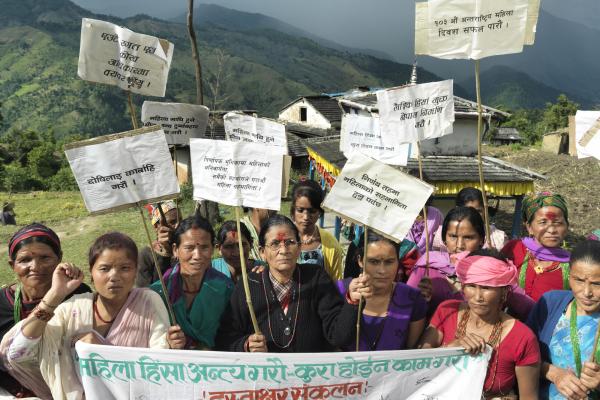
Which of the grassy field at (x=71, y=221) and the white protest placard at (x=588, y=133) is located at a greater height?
the white protest placard at (x=588, y=133)

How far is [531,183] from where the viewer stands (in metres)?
15.3

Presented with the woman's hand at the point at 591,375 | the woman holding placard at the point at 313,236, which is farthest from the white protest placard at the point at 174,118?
the woman's hand at the point at 591,375

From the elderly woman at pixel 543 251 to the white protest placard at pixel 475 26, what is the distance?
1.36 meters

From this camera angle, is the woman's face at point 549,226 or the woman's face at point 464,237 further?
the woman's face at point 464,237

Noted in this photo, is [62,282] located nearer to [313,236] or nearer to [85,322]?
[85,322]

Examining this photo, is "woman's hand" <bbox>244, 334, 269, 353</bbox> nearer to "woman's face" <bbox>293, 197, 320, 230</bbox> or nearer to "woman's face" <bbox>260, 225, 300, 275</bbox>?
"woman's face" <bbox>260, 225, 300, 275</bbox>

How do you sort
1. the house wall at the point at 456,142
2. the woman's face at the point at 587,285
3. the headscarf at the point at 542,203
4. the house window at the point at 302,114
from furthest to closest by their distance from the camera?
the house window at the point at 302,114, the house wall at the point at 456,142, the headscarf at the point at 542,203, the woman's face at the point at 587,285

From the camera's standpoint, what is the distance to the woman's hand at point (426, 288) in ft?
11.7

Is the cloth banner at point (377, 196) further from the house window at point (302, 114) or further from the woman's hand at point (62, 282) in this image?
the house window at point (302, 114)

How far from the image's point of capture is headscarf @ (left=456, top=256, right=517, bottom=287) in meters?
2.91

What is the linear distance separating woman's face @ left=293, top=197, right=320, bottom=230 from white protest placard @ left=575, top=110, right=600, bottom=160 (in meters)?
2.31

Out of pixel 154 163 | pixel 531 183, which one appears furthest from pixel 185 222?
pixel 531 183

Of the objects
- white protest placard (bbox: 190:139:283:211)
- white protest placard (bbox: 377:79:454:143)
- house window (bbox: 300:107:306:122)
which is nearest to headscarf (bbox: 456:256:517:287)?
white protest placard (bbox: 190:139:283:211)

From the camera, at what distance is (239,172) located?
3303 millimetres
